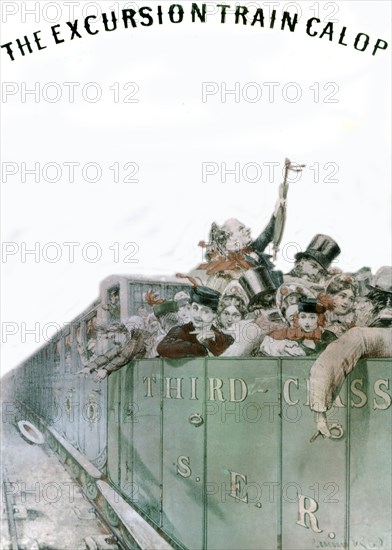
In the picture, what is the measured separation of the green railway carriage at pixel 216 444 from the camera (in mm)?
2365

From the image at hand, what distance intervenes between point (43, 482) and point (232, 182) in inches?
51.1

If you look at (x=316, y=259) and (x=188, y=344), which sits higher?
(x=316, y=259)

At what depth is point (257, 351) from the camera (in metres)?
2.41

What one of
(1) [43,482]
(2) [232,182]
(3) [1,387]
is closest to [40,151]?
(2) [232,182]

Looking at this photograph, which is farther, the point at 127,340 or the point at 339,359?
the point at 127,340

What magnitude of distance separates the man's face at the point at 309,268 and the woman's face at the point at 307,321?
5.1 inches

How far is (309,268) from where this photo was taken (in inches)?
94.7

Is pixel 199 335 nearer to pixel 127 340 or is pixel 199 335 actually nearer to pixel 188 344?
pixel 188 344

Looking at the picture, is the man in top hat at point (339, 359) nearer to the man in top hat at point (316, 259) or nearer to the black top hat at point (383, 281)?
the black top hat at point (383, 281)

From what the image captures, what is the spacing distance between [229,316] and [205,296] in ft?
0.37

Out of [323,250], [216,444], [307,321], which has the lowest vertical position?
[216,444]

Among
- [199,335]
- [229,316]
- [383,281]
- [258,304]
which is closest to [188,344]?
[199,335]

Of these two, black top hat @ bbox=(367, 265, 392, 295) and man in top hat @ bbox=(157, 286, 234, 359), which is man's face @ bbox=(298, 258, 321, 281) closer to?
black top hat @ bbox=(367, 265, 392, 295)

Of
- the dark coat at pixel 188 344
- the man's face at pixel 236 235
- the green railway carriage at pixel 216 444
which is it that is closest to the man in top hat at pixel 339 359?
the green railway carriage at pixel 216 444
